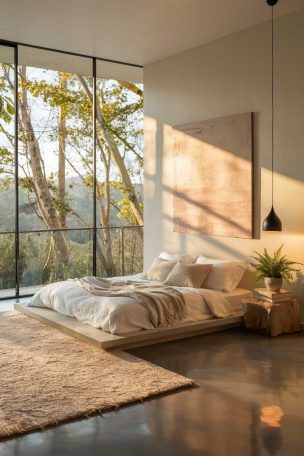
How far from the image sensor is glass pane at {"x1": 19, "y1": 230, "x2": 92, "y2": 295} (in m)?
10.8

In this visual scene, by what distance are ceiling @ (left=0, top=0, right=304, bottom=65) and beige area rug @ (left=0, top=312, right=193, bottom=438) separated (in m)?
3.37

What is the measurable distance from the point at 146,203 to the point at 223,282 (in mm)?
2299

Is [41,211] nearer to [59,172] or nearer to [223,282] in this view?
[59,172]

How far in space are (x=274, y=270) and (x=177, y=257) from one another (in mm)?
1705

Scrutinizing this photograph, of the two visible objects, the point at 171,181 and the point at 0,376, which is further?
the point at 171,181

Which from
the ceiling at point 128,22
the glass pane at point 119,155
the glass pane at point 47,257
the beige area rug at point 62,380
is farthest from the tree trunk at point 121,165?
the beige area rug at point 62,380

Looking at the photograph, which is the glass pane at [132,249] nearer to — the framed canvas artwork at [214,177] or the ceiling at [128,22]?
the framed canvas artwork at [214,177]

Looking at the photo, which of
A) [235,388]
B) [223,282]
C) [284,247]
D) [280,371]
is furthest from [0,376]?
[284,247]

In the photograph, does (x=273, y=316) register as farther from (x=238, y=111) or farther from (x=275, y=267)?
(x=238, y=111)

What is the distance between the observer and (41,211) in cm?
1130

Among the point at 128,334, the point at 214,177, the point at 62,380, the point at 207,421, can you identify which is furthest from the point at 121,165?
the point at 207,421

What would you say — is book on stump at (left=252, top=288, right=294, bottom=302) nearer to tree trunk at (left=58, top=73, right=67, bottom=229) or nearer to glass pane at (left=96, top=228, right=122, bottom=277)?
glass pane at (left=96, top=228, right=122, bottom=277)

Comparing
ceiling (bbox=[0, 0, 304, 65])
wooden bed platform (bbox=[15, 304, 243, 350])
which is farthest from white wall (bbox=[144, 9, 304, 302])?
wooden bed platform (bbox=[15, 304, 243, 350])

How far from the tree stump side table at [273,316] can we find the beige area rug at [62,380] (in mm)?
1551
